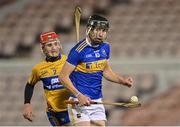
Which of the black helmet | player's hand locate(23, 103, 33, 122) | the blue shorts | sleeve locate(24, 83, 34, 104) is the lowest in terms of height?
the blue shorts

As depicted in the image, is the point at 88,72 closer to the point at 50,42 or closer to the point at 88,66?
the point at 88,66

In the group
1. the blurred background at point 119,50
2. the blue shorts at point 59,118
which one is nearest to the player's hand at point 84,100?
the blue shorts at point 59,118

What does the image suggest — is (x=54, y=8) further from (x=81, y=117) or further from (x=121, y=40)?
(x=81, y=117)

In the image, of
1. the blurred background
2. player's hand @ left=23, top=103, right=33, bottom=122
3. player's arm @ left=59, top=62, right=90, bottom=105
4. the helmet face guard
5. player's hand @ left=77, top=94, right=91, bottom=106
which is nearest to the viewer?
player's hand @ left=77, top=94, right=91, bottom=106

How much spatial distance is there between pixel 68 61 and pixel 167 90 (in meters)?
7.83

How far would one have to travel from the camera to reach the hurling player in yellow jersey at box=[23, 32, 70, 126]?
7520 millimetres

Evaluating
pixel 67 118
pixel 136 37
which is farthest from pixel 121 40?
pixel 67 118

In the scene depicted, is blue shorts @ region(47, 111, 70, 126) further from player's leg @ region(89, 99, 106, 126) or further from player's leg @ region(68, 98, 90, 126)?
player's leg @ region(89, 99, 106, 126)

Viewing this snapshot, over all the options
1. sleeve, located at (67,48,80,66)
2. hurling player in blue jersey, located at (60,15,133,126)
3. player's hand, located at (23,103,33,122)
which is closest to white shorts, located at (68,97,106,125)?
hurling player in blue jersey, located at (60,15,133,126)

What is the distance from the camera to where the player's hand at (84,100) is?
A: 6552 millimetres

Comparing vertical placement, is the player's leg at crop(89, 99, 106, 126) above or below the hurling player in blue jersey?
below

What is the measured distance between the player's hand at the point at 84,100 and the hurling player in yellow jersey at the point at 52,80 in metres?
0.98

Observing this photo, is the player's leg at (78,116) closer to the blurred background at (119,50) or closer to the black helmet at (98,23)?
the black helmet at (98,23)

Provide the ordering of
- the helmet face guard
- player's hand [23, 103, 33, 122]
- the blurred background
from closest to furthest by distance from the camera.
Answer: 1. player's hand [23, 103, 33, 122]
2. the helmet face guard
3. the blurred background
